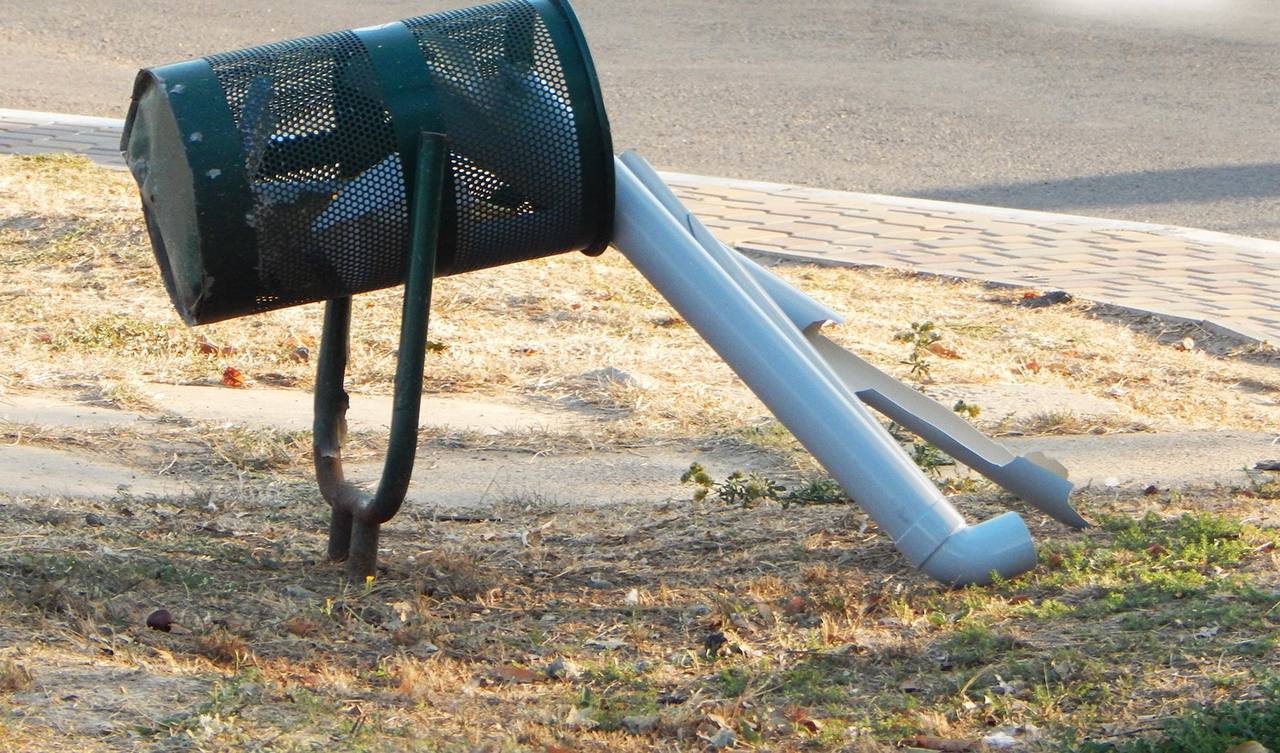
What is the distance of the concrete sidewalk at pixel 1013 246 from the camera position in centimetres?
620

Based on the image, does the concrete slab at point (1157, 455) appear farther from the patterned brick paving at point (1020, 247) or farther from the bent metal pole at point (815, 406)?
the patterned brick paving at point (1020, 247)

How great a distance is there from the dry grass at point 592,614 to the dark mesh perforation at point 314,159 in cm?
71

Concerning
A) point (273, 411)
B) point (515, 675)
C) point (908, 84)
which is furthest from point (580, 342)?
point (908, 84)

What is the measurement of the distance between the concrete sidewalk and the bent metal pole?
121 inches

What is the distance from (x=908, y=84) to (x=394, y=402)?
7.79m

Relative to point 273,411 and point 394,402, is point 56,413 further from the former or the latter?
point 394,402

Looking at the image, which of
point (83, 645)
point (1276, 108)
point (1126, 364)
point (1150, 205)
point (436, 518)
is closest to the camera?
point (83, 645)

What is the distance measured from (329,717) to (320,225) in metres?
0.92

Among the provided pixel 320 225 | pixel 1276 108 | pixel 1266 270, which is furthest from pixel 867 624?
pixel 1276 108

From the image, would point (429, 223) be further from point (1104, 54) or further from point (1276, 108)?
point (1104, 54)

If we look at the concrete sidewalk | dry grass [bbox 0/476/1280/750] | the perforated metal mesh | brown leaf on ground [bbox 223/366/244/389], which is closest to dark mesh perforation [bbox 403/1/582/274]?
the perforated metal mesh

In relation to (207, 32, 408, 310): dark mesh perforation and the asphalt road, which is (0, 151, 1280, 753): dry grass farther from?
the asphalt road

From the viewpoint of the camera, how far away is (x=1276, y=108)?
9.74 metres

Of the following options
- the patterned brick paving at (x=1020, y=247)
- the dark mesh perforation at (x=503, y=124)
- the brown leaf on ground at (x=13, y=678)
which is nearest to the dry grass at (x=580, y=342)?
the patterned brick paving at (x=1020, y=247)
